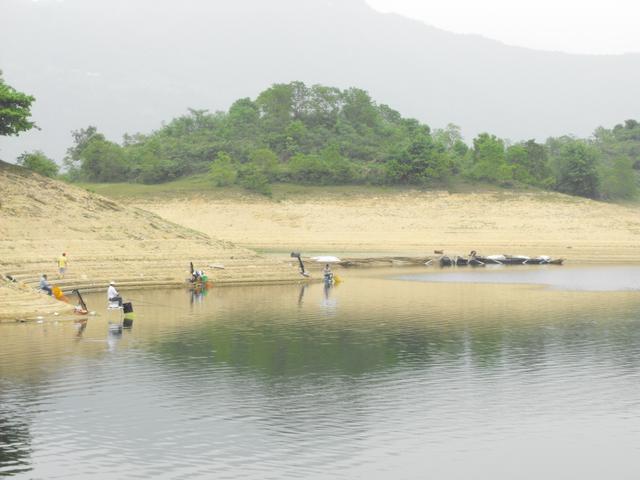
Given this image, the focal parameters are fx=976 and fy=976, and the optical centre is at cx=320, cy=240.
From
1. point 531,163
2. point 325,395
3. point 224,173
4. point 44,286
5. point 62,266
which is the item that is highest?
point 531,163

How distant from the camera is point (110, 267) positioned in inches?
2291

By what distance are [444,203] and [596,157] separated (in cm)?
3426

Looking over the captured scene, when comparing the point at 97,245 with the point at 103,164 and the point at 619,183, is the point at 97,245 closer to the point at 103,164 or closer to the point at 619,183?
the point at 103,164

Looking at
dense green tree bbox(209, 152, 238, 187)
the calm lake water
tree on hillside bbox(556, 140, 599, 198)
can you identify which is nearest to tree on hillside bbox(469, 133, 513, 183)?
tree on hillside bbox(556, 140, 599, 198)

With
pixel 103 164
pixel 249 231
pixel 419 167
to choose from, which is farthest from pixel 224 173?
pixel 419 167

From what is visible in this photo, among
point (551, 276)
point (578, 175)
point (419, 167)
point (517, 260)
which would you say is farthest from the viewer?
point (578, 175)

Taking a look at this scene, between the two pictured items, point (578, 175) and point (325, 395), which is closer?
point (325, 395)

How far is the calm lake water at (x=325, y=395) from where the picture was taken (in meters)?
20.9

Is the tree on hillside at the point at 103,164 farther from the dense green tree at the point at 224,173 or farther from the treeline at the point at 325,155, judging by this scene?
the dense green tree at the point at 224,173

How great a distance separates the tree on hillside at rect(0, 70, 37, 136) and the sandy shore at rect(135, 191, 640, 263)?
29.8m

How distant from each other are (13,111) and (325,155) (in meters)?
57.5

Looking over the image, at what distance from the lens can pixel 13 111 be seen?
62469 mm

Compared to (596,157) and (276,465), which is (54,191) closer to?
(276,465)

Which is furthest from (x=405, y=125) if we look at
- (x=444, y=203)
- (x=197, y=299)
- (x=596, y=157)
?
(x=197, y=299)
